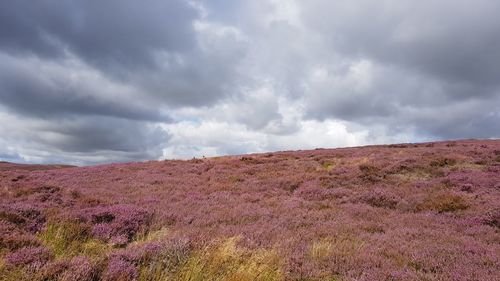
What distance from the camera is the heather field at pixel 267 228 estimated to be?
6.54 m

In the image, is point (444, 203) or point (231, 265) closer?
point (231, 265)

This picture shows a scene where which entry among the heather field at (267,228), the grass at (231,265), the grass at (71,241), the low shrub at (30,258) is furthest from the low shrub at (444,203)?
the low shrub at (30,258)

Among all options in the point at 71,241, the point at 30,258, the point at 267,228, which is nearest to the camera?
the point at 30,258

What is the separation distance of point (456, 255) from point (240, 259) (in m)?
4.62

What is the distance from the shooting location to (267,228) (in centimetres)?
1026

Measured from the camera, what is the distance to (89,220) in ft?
33.1

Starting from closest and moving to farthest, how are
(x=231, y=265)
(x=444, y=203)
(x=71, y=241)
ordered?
(x=231, y=265) < (x=71, y=241) < (x=444, y=203)

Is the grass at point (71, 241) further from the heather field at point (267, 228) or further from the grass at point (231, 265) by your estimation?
the grass at point (231, 265)

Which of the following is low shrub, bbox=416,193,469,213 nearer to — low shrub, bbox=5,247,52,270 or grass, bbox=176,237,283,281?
grass, bbox=176,237,283,281

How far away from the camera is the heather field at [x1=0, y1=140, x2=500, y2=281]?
258 inches

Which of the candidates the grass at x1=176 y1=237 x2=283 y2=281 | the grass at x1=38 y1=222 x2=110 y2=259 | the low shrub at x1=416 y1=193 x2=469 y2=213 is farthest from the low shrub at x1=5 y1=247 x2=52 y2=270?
the low shrub at x1=416 y1=193 x2=469 y2=213

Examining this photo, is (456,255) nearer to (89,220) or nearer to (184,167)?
(89,220)

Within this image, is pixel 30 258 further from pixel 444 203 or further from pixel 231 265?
pixel 444 203

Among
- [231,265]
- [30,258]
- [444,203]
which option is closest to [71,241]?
[30,258]
